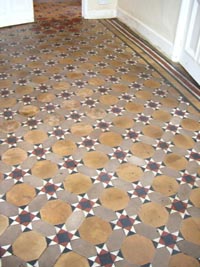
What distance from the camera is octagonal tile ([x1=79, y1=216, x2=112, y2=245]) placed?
1515mm

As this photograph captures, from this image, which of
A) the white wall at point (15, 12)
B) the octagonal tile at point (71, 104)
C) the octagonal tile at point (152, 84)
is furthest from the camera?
the white wall at point (15, 12)

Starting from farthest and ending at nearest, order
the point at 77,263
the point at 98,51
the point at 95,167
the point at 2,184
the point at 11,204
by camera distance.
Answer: the point at 98,51 < the point at 95,167 < the point at 2,184 < the point at 11,204 < the point at 77,263

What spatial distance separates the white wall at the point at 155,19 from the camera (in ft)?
11.1

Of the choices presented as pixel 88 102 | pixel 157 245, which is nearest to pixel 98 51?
pixel 88 102

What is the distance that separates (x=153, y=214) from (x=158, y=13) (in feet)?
9.09

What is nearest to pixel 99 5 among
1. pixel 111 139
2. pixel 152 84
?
pixel 152 84

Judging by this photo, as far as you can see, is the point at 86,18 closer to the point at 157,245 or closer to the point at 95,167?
the point at 95,167

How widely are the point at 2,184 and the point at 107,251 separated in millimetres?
752

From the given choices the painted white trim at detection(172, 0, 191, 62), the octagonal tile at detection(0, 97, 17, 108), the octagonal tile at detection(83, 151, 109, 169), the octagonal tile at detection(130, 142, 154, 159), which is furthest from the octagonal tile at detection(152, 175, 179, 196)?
the painted white trim at detection(172, 0, 191, 62)

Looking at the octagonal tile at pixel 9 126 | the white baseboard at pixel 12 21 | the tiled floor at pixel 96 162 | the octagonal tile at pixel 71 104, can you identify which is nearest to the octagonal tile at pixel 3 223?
the tiled floor at pixel 96 162

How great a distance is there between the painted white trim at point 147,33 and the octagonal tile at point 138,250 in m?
2.49

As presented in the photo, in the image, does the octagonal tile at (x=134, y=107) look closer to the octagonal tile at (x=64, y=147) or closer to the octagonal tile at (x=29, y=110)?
the octagonal tile at (x=64, y=147)

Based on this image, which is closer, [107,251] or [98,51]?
[107,251]

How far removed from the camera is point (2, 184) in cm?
180
